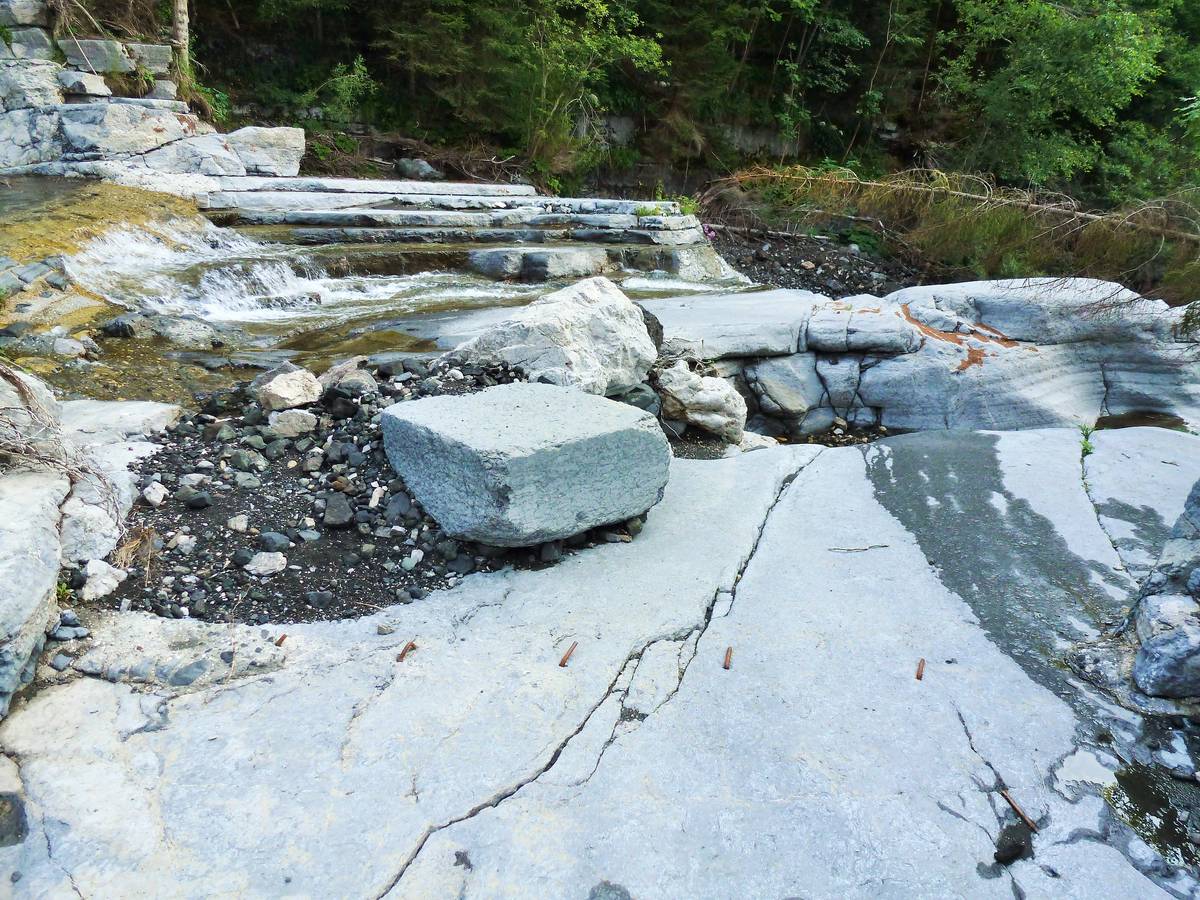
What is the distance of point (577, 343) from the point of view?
4.07 metres

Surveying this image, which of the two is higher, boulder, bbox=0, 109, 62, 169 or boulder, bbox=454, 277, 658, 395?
boulder, bbox=454, 277, 658, 395

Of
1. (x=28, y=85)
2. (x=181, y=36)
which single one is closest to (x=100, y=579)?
(x=28, y=85)

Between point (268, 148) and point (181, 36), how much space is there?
251cm

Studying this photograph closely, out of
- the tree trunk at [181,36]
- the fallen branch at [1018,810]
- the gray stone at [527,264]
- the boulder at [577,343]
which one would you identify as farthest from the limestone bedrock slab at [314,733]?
the tree trunk at [181,36]

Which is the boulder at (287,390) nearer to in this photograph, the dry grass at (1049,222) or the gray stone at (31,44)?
the dry grass at (1049,222)

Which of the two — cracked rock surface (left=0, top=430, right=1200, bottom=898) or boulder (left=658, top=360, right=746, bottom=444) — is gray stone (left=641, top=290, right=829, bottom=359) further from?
cracked rock surface (left=0, top=430, right=1200, bottom=898)

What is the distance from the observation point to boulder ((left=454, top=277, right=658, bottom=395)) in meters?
3.96

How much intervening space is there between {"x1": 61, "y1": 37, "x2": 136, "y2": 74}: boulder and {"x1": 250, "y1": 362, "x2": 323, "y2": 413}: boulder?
29.5 ft

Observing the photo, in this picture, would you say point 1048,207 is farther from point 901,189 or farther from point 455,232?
point 455,232

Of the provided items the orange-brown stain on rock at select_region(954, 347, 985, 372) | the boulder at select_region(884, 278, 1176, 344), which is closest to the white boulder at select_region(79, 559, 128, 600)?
the orange-brown stain on rock at select_region(954, 347, 985, 372)

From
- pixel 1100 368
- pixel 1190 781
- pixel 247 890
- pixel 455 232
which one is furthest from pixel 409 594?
pixel 455 232

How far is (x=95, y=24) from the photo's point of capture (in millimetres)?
9906

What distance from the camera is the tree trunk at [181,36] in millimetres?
10805

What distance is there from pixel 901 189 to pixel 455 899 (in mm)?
5216
